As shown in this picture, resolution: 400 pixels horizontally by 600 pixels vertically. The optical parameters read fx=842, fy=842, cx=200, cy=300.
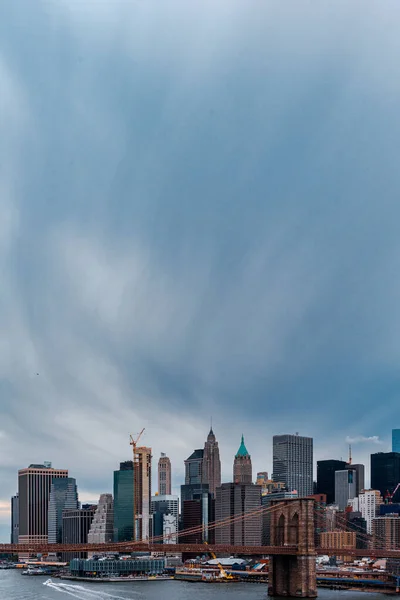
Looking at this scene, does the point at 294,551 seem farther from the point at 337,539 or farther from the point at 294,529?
the point at 337,539

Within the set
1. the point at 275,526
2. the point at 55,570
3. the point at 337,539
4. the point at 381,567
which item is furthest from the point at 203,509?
the point at 275,526

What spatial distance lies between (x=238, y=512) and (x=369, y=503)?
3119cm

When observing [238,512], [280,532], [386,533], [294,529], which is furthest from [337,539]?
[294,529]

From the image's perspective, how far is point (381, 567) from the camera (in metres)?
100

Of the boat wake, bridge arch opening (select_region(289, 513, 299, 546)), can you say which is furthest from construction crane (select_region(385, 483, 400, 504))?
bridge arch opening (select_region(289, 513, 299, 546))

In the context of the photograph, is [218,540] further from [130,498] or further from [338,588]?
[338,588]

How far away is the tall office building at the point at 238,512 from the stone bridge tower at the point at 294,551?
358 feet

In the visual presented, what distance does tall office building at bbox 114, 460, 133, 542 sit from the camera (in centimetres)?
19400

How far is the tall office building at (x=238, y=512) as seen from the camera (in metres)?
172

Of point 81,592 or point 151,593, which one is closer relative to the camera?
point 151,593

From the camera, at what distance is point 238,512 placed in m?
181

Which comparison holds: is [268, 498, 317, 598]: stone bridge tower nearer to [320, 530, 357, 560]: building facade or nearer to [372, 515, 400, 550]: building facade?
[372, 515, 400, 550]: building facade

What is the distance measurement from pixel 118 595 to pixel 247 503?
115 meters

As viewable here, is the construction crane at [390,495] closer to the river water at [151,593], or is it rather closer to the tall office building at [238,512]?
the tall office building at [238,512]
